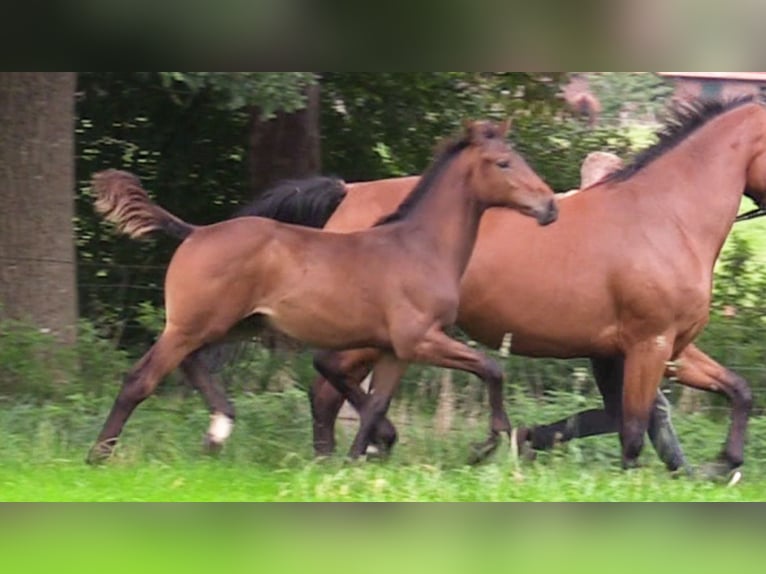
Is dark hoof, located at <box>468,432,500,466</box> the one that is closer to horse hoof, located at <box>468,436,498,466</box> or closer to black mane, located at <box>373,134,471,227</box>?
horse hoof, located at <box>468,436,498,466</box>

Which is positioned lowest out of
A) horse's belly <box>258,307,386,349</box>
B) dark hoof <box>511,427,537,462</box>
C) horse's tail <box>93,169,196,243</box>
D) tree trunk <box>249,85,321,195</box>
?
dark hoof <box>511,427,537,462</box>

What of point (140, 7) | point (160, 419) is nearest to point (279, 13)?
point (140, 7)

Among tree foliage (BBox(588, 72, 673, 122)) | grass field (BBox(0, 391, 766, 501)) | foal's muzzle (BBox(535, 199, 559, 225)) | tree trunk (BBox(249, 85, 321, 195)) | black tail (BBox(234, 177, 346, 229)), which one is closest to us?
grass field (BBox(0, 391, 766, 501))

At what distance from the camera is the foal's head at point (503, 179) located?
7.74m

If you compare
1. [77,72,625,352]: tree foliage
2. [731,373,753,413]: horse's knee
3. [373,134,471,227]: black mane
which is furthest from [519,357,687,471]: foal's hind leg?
[77,72,625,352]: tree foliage

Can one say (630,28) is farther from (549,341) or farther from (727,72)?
(549,341)

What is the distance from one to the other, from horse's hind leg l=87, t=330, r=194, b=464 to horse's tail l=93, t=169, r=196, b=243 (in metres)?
0.60

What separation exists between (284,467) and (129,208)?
5.31 ft

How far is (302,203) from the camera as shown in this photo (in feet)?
28.5

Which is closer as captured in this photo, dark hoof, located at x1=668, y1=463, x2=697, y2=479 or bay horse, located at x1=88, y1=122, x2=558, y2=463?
bay horse, located at x1=88, y1=122, x2=558, y2=463

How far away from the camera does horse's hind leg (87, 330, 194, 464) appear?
754 centimetres

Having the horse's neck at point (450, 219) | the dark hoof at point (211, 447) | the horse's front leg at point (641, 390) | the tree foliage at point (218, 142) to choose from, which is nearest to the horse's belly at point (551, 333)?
the horse's front leg at point (641, 390)

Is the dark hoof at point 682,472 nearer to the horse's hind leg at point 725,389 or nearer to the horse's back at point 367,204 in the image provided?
the horse's hind leg at point 725,389

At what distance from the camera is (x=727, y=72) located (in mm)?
5871
